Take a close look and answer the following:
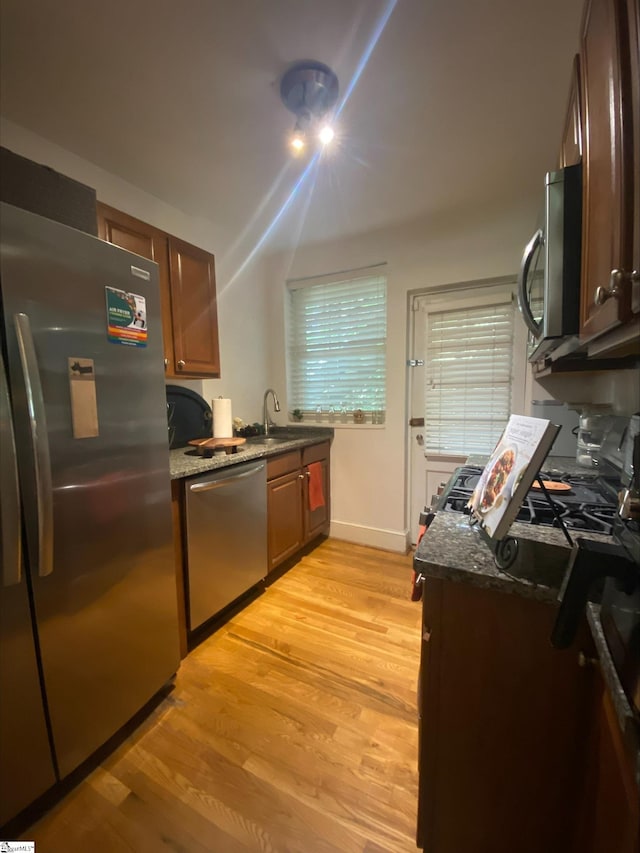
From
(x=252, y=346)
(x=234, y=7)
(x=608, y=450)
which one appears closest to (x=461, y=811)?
(x=608, y=450)

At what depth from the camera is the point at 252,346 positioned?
10.2ft

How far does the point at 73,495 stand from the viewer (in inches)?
44.5

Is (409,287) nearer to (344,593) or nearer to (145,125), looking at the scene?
(145,125)

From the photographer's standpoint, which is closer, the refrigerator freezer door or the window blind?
the refrigerator freezer door

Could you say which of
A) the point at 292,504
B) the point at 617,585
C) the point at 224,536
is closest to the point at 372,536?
the point at 292,504

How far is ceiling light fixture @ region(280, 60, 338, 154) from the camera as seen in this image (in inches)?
52.4

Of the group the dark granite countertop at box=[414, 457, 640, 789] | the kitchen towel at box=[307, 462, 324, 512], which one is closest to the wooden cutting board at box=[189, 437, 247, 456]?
the kitchen towel at box=[307, 462, 324, 512]

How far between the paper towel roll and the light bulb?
147 cm

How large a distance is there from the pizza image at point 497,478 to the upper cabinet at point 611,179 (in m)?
0.32

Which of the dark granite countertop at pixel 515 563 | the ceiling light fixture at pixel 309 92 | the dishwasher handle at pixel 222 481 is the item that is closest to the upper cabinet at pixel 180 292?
the dishwasher handle at pixel 222 481

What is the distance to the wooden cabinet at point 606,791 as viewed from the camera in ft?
1.63

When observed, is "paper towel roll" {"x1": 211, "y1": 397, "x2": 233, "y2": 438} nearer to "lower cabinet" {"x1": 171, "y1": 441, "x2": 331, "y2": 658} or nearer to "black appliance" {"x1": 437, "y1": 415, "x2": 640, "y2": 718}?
"lower cabinet" {"x1": 171, "y1": 441, "x2": 331, "y2": 658}

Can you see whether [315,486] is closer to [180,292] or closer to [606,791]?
[180,292]

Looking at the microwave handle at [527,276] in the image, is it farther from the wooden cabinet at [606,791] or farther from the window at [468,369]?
the window at [468,369]
